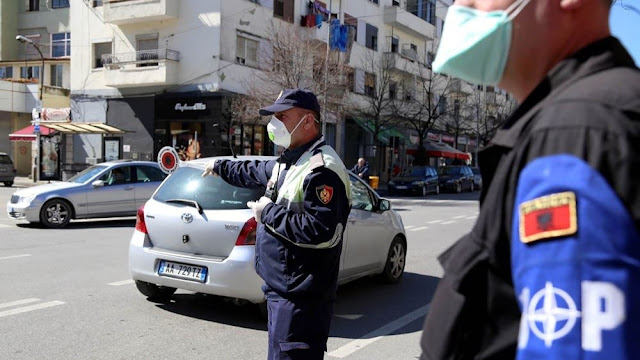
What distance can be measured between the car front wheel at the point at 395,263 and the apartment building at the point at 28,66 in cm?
3116

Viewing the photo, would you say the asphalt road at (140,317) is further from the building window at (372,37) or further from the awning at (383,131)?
the building window at (372,37)

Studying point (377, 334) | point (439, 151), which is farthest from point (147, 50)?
point (377, 334)

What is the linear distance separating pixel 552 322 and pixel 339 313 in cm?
545

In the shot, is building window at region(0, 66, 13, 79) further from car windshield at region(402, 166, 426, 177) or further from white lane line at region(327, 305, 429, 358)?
white lane line at region(327, 305, 429, 358)

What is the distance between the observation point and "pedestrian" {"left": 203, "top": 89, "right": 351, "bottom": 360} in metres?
2.96

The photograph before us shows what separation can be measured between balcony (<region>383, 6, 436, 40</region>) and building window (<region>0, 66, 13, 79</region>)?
27990 millimetres

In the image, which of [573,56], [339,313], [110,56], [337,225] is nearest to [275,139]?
[337,225]

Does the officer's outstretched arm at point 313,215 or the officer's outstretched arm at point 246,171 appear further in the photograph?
the officer's outstretched arm at point 246,171

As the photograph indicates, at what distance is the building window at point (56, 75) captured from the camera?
3638 centimetres

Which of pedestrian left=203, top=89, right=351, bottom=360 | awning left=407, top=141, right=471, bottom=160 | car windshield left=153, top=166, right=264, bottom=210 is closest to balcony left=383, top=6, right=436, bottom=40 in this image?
awning left=407, top=141, right=471, bottom=160

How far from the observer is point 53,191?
13031mm

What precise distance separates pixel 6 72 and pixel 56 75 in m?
6.43

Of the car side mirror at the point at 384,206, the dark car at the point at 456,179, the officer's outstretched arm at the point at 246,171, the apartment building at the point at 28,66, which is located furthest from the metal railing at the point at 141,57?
the officer's outstretched arm at the point at 246,171

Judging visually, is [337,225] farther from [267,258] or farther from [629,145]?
[629,145]
